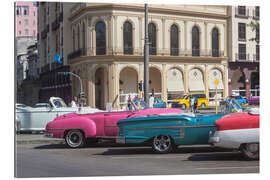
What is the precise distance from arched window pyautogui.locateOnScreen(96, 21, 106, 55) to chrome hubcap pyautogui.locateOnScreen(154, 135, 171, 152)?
556 inches

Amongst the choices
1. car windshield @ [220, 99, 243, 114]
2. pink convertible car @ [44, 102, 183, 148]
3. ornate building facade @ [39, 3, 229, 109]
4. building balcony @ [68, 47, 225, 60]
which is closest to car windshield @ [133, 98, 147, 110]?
pink convertible car @ [44, 102, 183, 148]

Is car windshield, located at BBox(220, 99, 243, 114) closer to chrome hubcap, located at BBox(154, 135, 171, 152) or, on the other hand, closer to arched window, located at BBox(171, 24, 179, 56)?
chrome hubcap, located at BBox(154, 135, 171, 152)

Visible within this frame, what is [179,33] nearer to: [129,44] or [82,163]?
[129,44]

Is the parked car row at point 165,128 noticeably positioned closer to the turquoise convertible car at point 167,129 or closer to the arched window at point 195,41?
the turquoise convertible car at point 167,129

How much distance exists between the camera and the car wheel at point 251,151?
26.3ft

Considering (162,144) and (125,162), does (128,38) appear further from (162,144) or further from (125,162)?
(125,162)

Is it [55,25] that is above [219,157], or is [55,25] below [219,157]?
above

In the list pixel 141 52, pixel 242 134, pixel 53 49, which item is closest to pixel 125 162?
pixel 242 134

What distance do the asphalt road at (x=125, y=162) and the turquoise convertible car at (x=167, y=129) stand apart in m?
0.31

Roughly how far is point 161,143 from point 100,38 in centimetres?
1571

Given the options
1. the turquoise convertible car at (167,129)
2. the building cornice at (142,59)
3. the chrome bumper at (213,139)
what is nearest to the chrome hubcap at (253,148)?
the chrome bumper at (213,139)

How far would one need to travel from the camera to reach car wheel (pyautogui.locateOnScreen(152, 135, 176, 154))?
364 inches

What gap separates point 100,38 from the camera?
79.6ft

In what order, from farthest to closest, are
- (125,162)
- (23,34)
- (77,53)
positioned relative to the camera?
(77,53), (23,34), (125,162)
